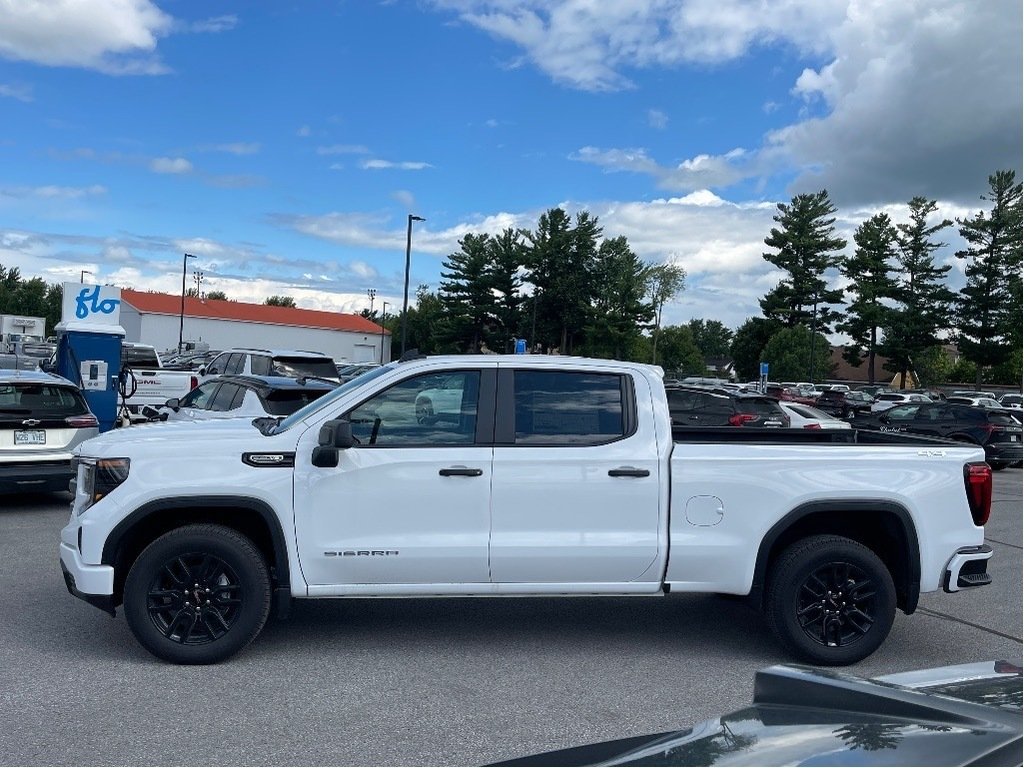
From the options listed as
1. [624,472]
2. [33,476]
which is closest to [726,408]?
[33,476]

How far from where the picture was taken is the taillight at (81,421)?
35.2ft

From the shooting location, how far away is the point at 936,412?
76.5ft

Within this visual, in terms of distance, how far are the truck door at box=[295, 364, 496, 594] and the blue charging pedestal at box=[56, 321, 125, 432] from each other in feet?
40.6

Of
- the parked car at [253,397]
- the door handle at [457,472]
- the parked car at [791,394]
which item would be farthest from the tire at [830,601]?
the parked car at [791,394]

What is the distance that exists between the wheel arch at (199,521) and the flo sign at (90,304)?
1355 cm

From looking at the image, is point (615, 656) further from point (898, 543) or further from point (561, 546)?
point (898, 543)

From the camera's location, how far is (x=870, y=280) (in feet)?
224

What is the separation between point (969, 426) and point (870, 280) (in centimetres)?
4872

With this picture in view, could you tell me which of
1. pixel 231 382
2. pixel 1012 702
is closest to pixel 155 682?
pixel 1012 702

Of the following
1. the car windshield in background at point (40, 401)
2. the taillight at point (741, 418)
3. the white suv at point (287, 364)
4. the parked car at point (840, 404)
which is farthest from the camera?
the parked car at point (840, 404)

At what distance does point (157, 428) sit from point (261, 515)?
0.93 metres

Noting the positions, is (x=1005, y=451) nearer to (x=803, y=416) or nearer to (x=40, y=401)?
(x=803, y=416)

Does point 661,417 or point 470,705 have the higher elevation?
point 661,417

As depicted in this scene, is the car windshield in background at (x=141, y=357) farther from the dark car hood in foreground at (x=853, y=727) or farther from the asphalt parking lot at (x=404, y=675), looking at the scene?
the dark car hood in foreground at (x=853, y=727)
